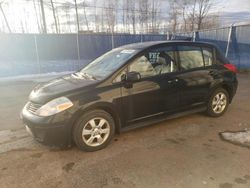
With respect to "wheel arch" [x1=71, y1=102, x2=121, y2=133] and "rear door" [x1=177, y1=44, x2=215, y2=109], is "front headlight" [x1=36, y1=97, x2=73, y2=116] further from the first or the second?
"rear door" [x1=177, y1=44, x2=215, y2=109]

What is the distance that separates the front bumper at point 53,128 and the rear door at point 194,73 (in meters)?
2.17

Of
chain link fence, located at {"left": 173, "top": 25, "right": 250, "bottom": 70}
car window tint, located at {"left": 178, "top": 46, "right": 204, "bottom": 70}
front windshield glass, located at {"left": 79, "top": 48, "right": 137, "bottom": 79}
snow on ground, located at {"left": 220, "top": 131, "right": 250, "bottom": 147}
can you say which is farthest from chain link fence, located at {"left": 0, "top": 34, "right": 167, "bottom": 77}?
snow on ground, located at {"left": 220, "top": 131, "right": 250, "bottom": 147}

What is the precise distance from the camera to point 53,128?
9.82ft

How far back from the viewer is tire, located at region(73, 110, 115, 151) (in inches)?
124

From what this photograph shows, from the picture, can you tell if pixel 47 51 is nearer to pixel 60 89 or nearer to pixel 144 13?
pixel 60 89

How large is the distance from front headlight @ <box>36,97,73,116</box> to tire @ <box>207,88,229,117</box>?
9.75 feet

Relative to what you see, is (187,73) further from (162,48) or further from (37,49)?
(37,49)

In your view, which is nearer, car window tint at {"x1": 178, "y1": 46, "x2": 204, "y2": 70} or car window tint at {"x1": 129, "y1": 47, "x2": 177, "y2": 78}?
car window tint at {"x1": 129, "y1": 47, "x2": 177, "y2": 78}

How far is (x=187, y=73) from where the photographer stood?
13.4ft

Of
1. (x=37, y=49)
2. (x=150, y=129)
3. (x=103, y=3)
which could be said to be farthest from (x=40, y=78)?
(x=103, y=3)

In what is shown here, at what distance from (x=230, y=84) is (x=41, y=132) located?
3.93 metres

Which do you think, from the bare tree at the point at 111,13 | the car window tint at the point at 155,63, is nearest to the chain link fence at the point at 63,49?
the car window tint at the point at 155,63

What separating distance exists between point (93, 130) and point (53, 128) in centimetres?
59

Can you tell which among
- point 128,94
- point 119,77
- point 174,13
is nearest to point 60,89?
point 119,77
